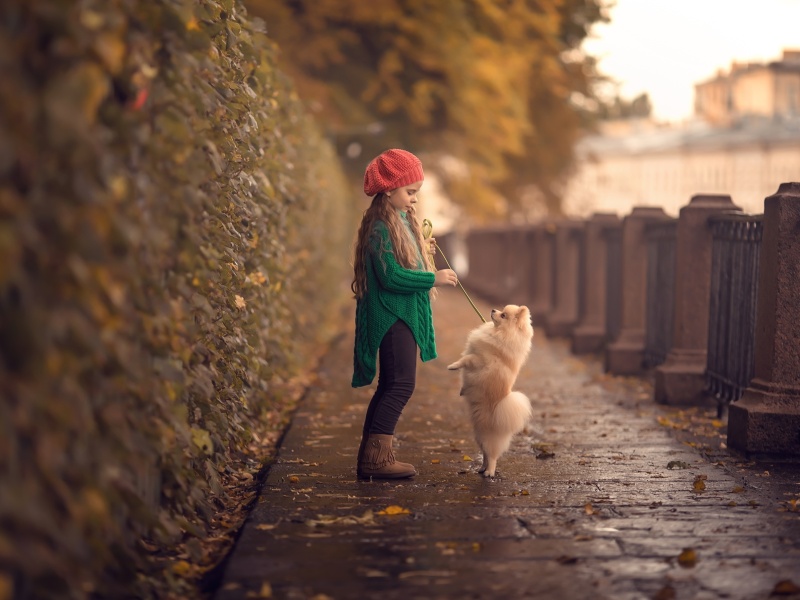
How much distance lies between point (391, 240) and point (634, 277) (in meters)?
6.83

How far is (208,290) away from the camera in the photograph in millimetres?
5469

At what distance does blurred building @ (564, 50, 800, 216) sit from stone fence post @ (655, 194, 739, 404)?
81.8 metres

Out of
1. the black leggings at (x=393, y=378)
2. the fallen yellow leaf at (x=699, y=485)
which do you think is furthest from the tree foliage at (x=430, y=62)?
the fallen yellow leaf at (x=699, y=485)

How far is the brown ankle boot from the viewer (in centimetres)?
653

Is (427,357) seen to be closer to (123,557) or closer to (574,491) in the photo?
(574,491)

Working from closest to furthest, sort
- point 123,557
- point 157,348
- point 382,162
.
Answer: point 123,557 → point 157,348 → point 382,162

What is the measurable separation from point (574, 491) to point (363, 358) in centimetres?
146

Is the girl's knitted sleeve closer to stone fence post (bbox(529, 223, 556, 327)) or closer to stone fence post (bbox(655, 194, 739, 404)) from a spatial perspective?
stone fence post (bbox(655, 194, 739, 404))

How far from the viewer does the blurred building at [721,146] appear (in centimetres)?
9806

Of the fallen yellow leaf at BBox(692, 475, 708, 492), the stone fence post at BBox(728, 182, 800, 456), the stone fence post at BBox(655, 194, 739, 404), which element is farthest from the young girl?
the stone fence post at BBox(655, 194, 739, 404)

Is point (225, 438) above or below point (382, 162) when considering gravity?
below

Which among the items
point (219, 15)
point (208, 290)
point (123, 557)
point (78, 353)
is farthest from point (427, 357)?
point (78, 353)

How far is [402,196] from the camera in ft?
21.3

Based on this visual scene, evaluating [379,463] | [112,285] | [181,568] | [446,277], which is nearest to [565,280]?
[379,463]
